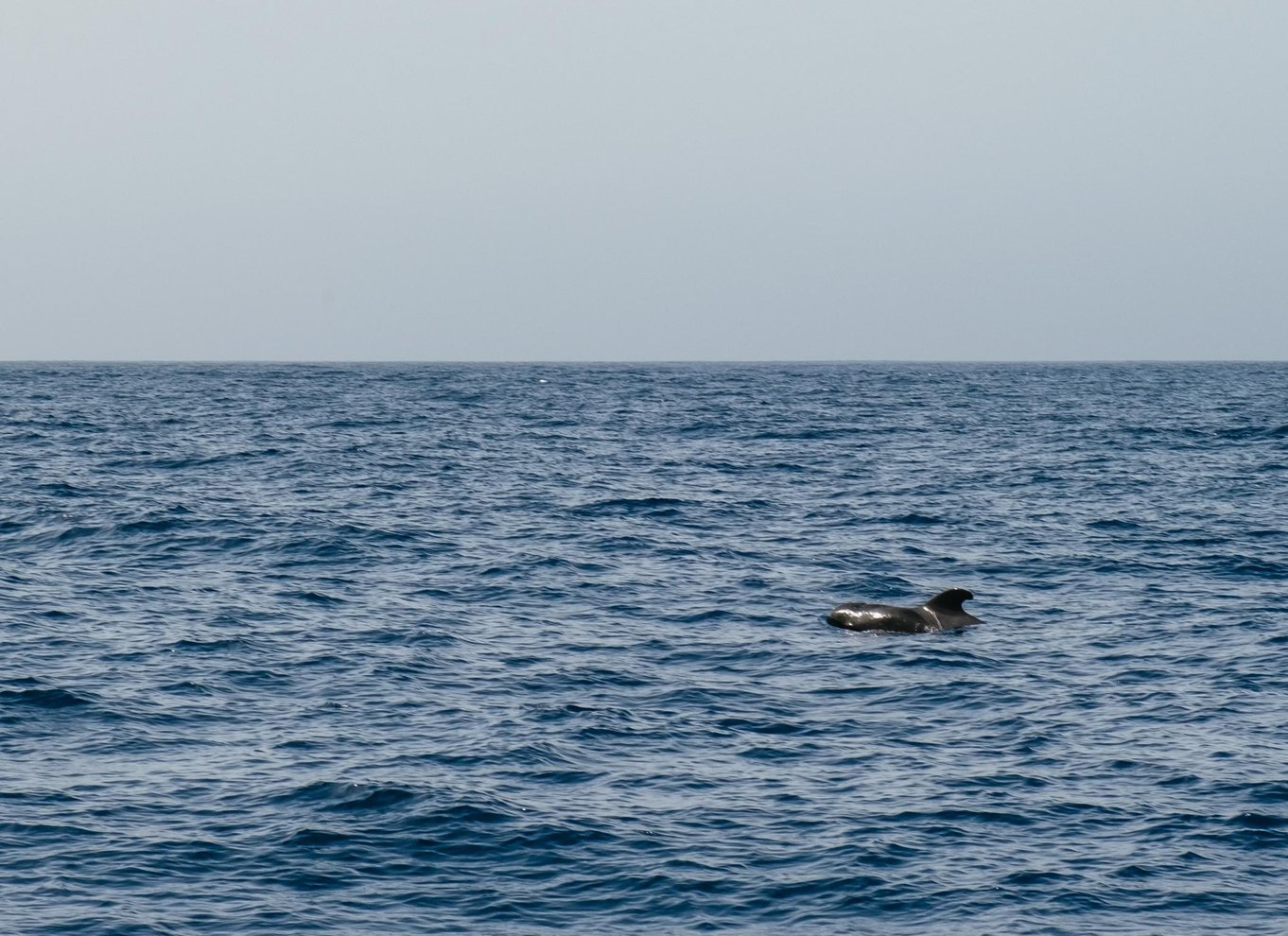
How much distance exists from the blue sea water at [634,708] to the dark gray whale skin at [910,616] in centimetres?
50

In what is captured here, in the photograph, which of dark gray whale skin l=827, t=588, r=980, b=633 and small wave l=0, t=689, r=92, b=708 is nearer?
small wave l=0, t=689, r=92, b=708

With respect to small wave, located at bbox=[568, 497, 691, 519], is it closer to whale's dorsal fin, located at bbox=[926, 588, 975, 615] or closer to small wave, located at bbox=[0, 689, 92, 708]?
whale's dorsal fin, located at bbox=[926, 588, 975, 615]

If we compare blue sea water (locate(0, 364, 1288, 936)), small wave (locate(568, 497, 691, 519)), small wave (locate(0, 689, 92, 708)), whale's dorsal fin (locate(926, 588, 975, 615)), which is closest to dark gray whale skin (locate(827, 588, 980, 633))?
whale's dorsal fin (locate(926, 588, 975, 615))

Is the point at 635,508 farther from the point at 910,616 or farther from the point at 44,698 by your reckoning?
the point at 44,698

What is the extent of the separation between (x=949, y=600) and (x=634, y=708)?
902 centimetres

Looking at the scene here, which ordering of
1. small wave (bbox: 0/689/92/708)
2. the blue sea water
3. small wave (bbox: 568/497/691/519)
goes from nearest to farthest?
the blue sea water < small wave (bbox: 0/689/92/708) < small wave (bbox: 568/497/691/519)

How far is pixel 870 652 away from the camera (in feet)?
94.9

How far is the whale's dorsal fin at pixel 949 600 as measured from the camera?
3128cm

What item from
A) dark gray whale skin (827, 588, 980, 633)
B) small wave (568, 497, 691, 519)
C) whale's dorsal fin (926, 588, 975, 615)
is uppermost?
small wave (568, 497, 691, 519)

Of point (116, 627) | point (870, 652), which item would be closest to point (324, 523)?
point (116, 627)

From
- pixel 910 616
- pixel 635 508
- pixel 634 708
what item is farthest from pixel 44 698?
pixel 635 508

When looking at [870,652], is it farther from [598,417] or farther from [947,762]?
[598,417]

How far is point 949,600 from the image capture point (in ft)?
103

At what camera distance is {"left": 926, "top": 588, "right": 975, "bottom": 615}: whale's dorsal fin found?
31281mm
